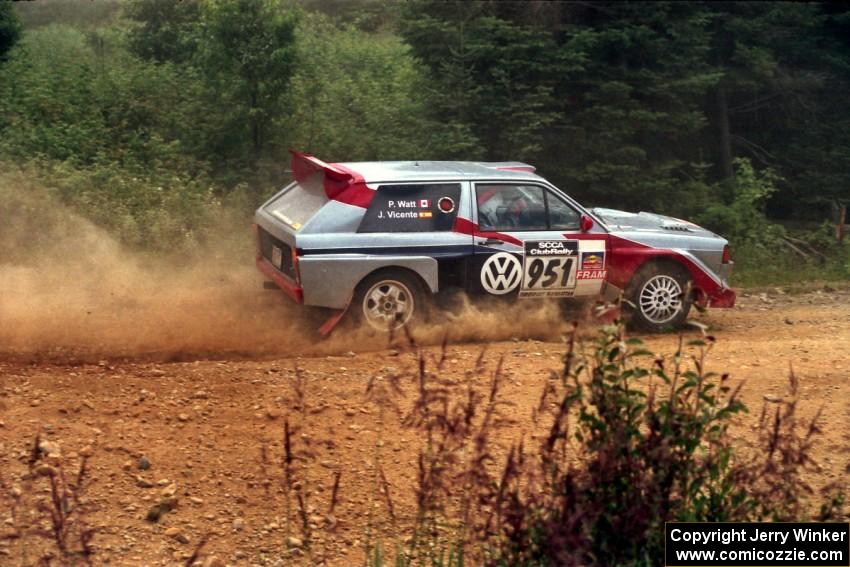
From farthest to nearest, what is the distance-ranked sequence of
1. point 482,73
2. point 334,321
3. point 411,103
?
point 411,103 → point 482,73 → point 334,321

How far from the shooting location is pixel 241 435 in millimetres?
7098

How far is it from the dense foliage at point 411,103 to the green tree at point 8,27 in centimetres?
3

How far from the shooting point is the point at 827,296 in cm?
1421

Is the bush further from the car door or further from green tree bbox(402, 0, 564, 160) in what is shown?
green tree bbox(402, 0, 564, 160)

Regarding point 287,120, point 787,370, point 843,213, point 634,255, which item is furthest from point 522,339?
point 843,213

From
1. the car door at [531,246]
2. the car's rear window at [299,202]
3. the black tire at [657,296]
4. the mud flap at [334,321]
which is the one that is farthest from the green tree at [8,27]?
the black tire at [657,296]

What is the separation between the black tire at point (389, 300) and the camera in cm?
996

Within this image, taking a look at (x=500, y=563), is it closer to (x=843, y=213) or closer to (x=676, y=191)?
(x=676, y=191)

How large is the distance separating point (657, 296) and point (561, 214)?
53.1 inches

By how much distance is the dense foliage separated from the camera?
48.9 feet

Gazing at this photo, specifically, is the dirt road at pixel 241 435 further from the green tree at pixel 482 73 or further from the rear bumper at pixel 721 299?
the green tree at pixel 482 73

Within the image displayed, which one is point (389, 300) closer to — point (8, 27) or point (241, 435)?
point (241, 435)

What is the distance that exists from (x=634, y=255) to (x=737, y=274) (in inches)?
196

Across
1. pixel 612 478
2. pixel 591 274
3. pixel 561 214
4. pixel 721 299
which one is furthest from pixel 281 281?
pixel 612 478
